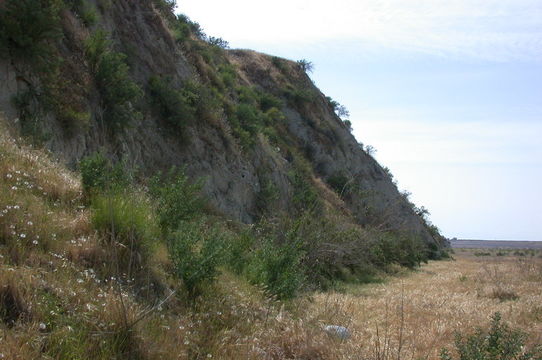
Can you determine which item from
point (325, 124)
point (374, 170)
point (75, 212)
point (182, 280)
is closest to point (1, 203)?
point (75, 212)

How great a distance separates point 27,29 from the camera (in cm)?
1043

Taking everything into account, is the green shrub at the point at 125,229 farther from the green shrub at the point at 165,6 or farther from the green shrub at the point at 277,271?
the green shrub at the point at 165,6

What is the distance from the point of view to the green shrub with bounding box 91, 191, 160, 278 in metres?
5.45

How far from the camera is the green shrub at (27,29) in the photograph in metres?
10.1

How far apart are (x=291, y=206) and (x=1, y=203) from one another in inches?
710

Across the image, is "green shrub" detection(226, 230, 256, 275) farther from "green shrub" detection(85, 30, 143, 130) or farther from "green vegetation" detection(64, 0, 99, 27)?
"green vegetation" detection(64, 0, 99, 27)

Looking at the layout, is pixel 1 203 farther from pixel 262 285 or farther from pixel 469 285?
pixel 469 285

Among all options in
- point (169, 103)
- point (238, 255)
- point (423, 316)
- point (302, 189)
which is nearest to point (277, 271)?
point (238, 255)

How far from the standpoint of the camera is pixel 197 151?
57.5ft

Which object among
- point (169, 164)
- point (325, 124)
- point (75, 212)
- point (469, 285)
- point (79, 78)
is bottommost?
point (469, 285)

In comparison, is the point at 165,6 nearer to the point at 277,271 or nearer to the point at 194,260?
the point at 277,271

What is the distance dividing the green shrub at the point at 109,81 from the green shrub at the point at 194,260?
24.9 feet

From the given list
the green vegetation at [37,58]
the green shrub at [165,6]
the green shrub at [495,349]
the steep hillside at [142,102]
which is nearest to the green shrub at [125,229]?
the steep hillside at [142,102]

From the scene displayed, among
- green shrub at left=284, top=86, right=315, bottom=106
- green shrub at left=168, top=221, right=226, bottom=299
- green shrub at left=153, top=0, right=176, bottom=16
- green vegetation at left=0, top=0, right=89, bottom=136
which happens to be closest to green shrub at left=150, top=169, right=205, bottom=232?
green shrub at left=168, top=221, right=226, bottom=299
